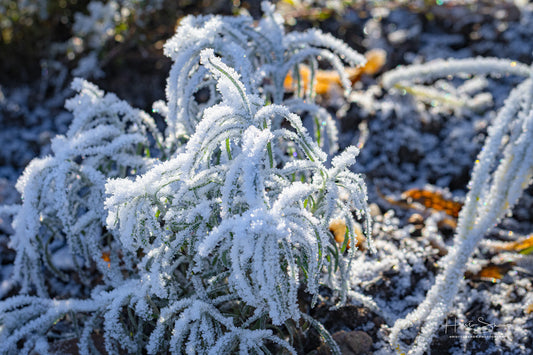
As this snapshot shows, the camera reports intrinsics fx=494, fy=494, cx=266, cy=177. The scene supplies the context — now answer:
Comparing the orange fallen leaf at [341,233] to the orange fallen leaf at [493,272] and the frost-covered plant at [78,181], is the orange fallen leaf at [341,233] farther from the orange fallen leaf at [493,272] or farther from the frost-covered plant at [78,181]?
the frost-covered plant at [78,181]

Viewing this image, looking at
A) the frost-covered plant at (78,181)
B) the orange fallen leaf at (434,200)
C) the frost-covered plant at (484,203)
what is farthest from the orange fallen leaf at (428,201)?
the frost-covered plant at (78,181)

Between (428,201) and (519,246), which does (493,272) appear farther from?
(428,201)

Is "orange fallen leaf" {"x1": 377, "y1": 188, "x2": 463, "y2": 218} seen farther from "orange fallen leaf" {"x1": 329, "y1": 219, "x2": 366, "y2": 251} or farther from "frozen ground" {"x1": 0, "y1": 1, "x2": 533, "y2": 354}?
"orange fallen leaf" {"x1": 329, "y1": 219, "x2": 366, "y2": 251}

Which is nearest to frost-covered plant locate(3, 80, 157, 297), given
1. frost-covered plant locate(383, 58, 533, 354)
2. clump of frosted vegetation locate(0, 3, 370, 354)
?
clump of frosted vegetation locate(0, 3, 370, 354)

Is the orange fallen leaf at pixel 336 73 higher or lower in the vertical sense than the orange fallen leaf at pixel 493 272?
higher

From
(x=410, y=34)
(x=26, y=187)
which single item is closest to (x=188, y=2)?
(x=410, y=34)
